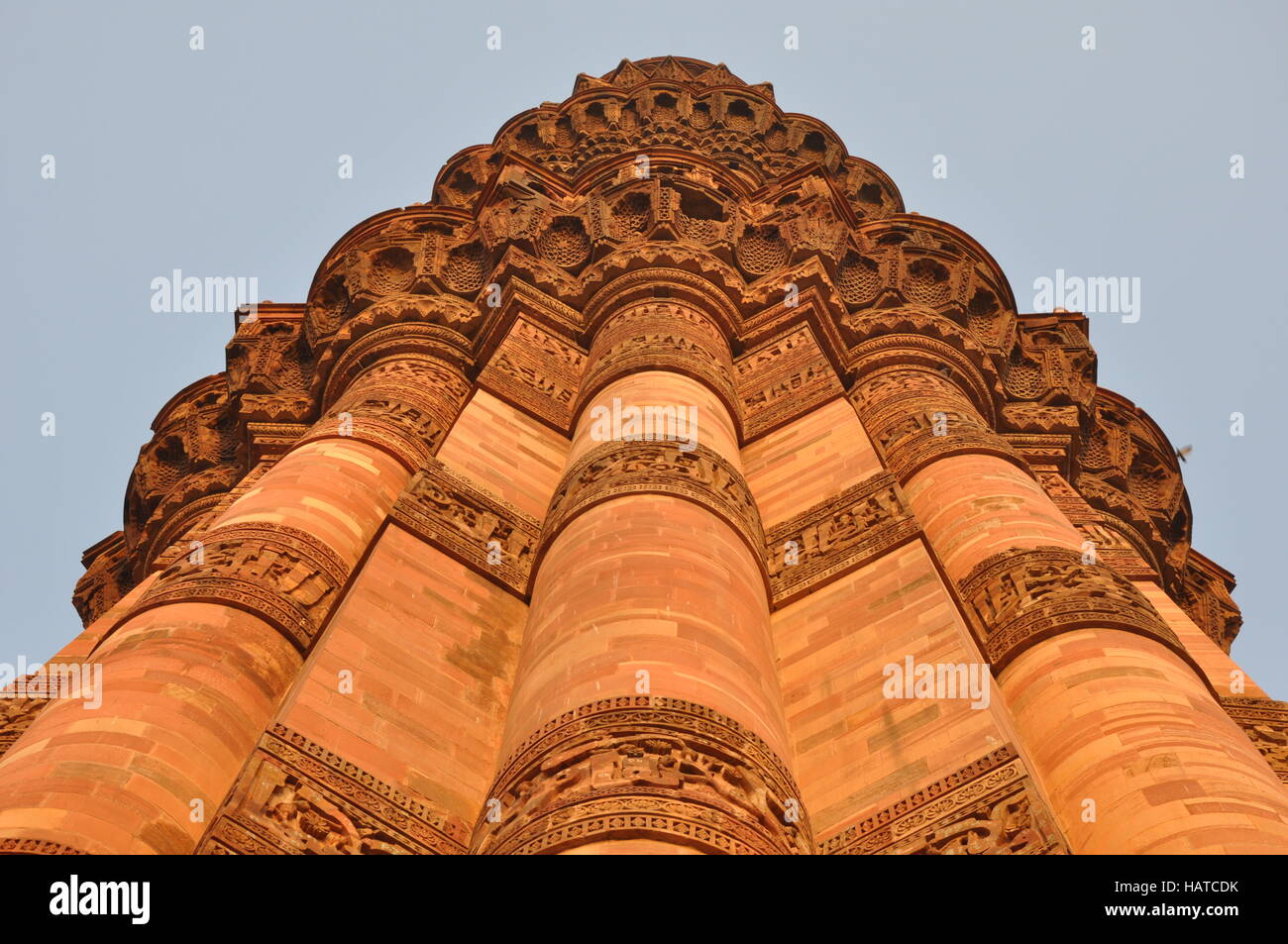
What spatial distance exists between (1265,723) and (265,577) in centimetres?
900

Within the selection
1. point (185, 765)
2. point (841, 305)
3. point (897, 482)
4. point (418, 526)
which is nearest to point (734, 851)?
point (185, 765)

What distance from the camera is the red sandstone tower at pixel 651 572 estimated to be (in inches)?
329

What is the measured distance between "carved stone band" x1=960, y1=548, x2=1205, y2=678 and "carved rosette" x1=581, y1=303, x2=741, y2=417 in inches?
151

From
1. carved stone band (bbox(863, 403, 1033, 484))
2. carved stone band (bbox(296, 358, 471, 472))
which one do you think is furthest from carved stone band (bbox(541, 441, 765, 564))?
carved stone band (bbox(863, 403, 1033, 484))

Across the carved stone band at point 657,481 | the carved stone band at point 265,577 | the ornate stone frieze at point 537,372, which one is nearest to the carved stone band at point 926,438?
the carved stone band at point 657,481

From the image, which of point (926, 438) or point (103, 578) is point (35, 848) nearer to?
point (926, 438)

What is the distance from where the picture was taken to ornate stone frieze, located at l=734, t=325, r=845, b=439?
15.6 meters

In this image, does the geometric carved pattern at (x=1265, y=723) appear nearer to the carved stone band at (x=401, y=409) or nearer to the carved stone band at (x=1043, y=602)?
the carved stone band at (x=1043, y=602)

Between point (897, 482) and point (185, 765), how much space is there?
6.55 meters

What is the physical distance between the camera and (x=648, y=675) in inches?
329

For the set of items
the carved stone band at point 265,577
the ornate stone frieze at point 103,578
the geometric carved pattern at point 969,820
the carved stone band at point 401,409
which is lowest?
the geometric carved pattern at point 969,820

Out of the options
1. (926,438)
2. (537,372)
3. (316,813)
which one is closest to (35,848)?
(316,813)

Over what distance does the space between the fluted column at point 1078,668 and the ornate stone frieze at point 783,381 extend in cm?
90
